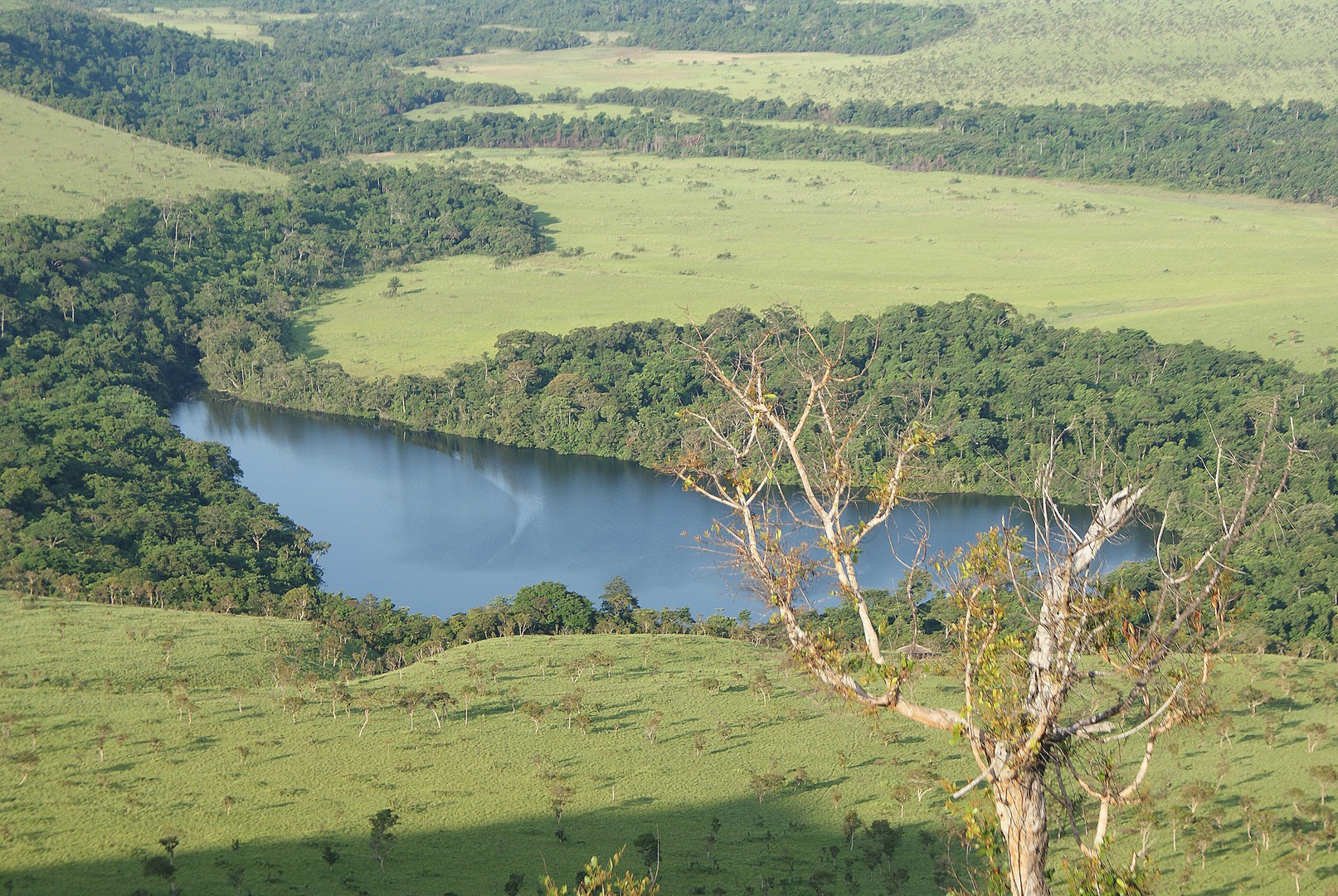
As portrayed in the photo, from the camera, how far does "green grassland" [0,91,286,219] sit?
7569cm

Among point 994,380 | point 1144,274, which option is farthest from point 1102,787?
point 1144,274

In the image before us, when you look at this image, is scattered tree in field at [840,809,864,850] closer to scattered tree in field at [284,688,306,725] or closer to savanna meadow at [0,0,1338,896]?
savanna meadow at [0,0,1338,896]

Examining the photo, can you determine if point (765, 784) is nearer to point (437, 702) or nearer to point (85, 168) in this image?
point (437, 702)

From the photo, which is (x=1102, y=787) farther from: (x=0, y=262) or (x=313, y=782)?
(x=0, y=262)

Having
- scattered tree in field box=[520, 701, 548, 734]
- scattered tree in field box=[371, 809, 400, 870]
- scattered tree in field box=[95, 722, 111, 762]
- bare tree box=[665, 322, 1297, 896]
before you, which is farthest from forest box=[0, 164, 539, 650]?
bare tree box=[665, 322, 1297, 896]

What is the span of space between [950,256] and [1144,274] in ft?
34.4

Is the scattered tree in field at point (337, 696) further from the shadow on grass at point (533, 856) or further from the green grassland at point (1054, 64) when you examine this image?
the green grassland at point (1054, 64)

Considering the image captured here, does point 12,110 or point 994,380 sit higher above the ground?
point 12,110

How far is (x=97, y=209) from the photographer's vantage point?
248 feet

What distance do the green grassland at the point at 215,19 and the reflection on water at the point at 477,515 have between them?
10189 centimetres

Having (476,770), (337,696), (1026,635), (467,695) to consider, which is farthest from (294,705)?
(1026,635)

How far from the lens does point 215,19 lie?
6555 inches

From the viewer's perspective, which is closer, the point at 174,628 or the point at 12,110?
the point at 174,628

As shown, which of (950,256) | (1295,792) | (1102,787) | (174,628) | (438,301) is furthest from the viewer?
(950,256)
